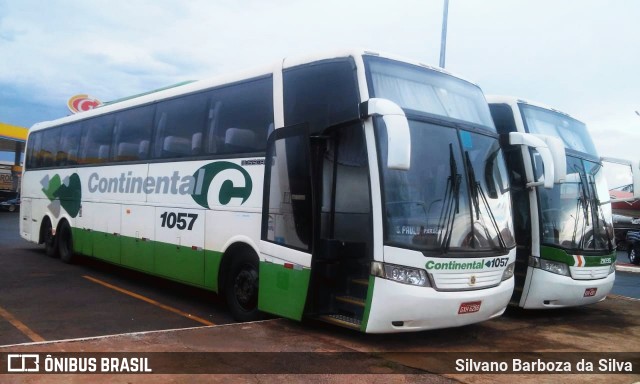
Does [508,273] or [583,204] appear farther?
[583,204]

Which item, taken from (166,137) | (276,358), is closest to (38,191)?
(166,137)

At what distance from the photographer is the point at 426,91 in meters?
7.24

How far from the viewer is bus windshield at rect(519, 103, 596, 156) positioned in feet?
31.5

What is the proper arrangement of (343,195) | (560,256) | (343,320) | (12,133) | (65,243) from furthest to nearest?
(12,133) → (65,243) → (560,256) → (343,195) → (343,320)

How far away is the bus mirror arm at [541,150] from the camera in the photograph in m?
7.80

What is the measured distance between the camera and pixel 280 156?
747 centimetres

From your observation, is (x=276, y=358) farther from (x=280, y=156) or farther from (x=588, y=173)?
(x=588, y=173)

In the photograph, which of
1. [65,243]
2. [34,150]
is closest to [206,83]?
[65,243]

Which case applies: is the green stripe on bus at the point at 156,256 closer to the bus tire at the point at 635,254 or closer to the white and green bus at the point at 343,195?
the white and green bus at the point at 343,195

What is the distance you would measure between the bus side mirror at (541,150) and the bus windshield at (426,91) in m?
Result: 0.79

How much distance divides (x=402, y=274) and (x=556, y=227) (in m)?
3.95

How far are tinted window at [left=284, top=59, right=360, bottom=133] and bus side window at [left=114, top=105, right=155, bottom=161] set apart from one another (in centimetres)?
415

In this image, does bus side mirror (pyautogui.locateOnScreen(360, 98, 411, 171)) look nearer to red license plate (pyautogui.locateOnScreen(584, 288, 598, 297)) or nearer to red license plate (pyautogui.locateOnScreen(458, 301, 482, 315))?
red license plate (pyautogui.locateOnScreen(458, 301, 482, 315))

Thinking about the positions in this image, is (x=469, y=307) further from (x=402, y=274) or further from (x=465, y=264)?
(x=402, y=274)
